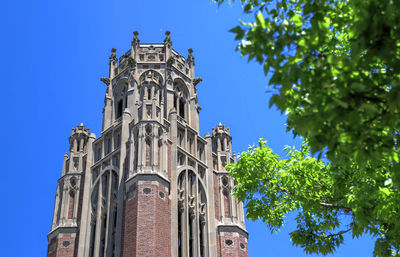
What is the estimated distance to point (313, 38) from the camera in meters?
8.48

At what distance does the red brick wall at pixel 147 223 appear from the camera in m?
28.3

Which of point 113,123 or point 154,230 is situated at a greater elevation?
point 113,123

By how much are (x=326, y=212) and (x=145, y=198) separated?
1631 cm

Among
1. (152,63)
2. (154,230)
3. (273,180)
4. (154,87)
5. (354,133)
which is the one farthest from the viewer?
(152,63)

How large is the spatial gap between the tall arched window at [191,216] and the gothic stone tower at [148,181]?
0.20 ft

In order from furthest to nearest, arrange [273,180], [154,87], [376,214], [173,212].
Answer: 1. [154,87]
2. [173,212]
3. [273,180]
4. [376,214]

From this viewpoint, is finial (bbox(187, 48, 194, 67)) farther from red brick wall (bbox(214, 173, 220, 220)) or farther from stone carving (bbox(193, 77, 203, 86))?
red brick wall (bbox(214, 173, 220, 220))

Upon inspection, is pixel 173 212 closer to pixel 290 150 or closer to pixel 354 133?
pixel 290 150

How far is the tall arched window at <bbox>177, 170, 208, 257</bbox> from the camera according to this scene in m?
31.9

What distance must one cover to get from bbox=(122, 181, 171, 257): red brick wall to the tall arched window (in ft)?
5.86

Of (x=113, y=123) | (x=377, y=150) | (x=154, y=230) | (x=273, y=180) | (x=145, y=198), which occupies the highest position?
(x=113, y=123)

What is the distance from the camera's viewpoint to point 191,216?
1324 inches

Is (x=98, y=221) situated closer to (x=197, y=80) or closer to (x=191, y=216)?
(x=191, y=216)

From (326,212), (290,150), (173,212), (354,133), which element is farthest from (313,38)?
(173,212)
